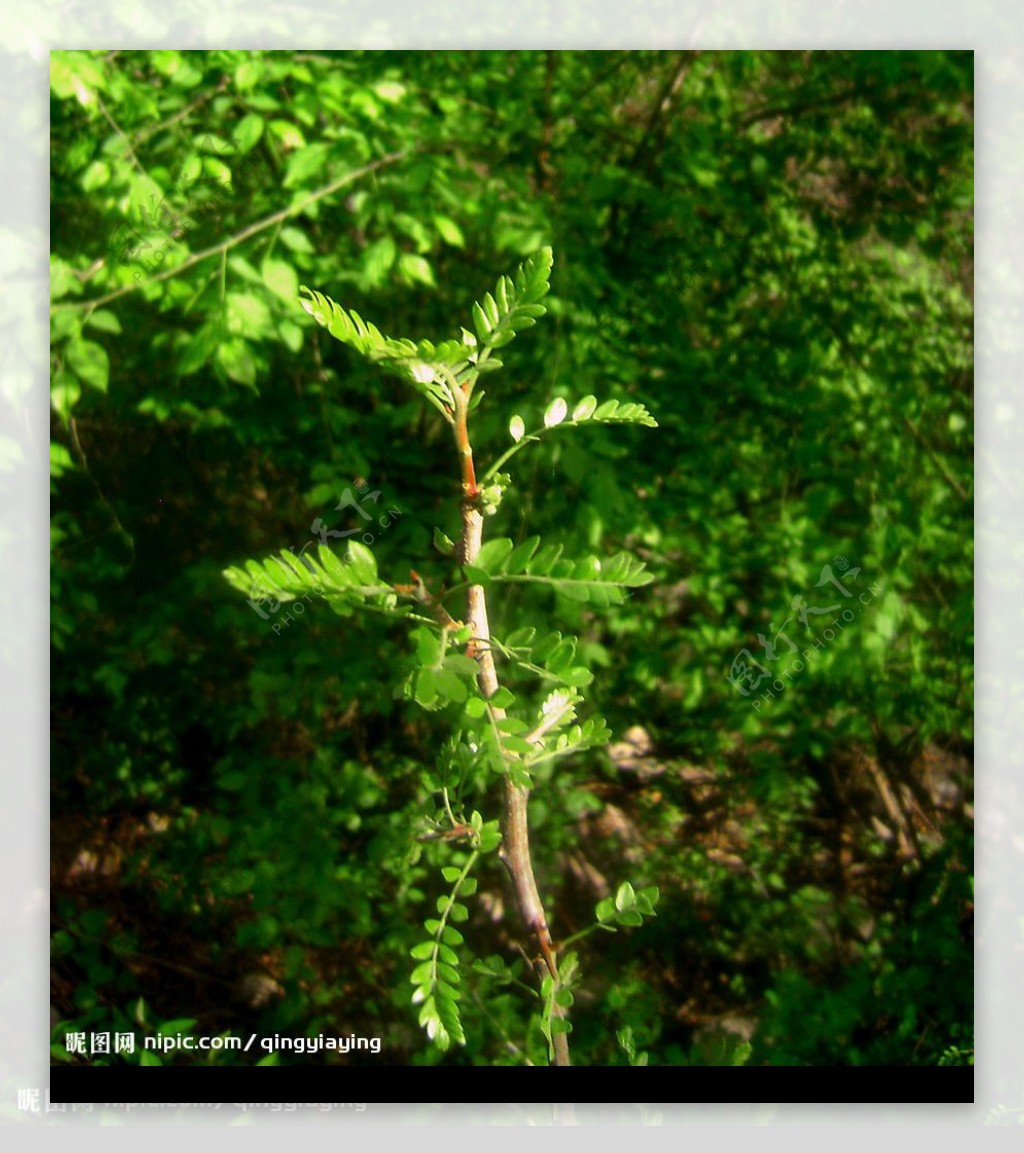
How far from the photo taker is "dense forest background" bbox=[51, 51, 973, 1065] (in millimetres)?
1306

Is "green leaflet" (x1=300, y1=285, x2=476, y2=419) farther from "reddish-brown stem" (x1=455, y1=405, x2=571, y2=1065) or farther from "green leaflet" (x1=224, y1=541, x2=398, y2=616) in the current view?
"green leaflet" (x1=224, y1=541, x2=398, y2=616)

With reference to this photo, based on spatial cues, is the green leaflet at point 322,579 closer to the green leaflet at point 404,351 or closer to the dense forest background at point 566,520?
the green leaflet at point 404,351

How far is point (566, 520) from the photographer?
53.1 inches

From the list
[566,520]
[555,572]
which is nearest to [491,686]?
[555,572]

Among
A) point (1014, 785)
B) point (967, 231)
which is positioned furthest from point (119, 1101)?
point (967, 231)

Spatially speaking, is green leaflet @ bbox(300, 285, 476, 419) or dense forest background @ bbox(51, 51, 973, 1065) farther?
dense forest background @ bbox(51, 51, 973, 1065)

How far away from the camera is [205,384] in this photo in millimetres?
1359

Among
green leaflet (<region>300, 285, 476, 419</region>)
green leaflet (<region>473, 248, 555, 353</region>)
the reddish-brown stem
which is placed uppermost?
green leaflet (<region>473, 248, 555, 353</region>)

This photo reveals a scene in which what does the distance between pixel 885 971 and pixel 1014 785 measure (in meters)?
0.28

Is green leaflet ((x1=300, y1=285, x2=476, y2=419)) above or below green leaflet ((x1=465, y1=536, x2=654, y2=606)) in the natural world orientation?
above

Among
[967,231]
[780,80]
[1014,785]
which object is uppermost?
[780,80]

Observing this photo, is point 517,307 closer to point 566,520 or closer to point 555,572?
point 555,572

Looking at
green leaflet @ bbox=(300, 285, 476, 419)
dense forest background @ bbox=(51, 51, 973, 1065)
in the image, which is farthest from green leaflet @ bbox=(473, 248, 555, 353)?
dense forest background @ bbox=(51, 51, 973, 1065)

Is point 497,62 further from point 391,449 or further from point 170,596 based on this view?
point 170,596
